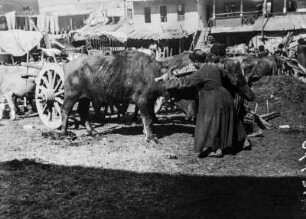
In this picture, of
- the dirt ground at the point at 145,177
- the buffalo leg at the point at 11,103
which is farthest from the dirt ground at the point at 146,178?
the buffalo leg at the point at 11,103

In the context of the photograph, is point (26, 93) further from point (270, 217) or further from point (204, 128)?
point (270, 217)

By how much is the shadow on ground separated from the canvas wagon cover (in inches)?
639

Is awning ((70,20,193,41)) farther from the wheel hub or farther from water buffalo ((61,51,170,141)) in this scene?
water buffalo ((61,51,170,141))

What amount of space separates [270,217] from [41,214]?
2.70 m

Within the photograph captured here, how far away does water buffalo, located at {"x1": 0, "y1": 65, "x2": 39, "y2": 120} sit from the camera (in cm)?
1075

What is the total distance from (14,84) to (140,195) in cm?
703

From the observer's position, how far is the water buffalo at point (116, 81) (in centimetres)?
805

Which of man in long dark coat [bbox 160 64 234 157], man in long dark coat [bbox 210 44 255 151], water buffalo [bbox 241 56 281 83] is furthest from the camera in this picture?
water buffalo [bbox 241 56 281 83]

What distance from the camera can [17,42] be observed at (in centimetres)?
2133

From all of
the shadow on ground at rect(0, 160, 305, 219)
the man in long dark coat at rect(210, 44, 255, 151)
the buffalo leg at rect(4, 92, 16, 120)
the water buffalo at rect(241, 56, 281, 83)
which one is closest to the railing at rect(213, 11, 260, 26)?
the water buffalo at rect(241, 56, 281, 83)

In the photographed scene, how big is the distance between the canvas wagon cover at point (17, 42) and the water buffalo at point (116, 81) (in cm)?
1372

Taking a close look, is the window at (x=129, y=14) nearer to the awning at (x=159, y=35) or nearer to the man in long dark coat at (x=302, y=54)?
the awning at (x=159, y=35)

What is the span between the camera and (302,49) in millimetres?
15180

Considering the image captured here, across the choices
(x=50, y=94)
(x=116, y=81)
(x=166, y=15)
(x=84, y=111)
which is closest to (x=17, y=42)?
(x=50, y=94)
